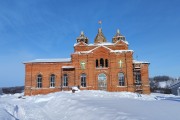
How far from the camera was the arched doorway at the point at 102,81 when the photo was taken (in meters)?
35.7

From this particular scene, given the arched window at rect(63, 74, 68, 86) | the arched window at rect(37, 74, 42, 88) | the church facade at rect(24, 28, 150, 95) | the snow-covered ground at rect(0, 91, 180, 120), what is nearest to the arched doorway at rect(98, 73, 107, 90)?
the church facade at rect(24, 28, 150, 95)

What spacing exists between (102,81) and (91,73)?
209 cm

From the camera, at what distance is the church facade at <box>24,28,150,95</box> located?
117 ft

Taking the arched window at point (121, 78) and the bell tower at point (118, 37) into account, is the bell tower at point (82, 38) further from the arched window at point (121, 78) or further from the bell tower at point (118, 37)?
the arched window at point (121, 78)

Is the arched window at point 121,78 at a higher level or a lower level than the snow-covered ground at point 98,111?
higher

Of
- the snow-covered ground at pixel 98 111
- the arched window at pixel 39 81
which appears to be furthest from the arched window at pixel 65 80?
the snow-covered ground at pixel 98 111

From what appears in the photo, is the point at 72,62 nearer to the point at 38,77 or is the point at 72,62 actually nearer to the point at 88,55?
the point at 88,55

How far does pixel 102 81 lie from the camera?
3591 cm

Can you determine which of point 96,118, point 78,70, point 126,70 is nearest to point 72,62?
point 78,70

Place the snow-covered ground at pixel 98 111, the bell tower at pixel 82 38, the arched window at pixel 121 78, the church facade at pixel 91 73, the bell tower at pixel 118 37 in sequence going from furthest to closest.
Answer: the bell tower at pixel 82 38 → the bell tower at pixel 118 37 → the arched window at pixel 121 78 → the church facade at pixel 91 73 → the snow-covered ground at pixel 98 111

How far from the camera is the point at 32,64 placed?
122 ft

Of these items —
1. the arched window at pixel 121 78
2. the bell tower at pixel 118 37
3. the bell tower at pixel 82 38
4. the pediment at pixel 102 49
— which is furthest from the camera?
the bell tower at pixel 82 38

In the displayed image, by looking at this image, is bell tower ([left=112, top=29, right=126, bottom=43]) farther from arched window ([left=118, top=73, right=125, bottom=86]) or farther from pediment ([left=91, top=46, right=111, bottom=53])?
arched window ([left=118, top=73, right=125, bottom=86])

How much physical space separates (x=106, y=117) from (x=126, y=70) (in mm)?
25580
